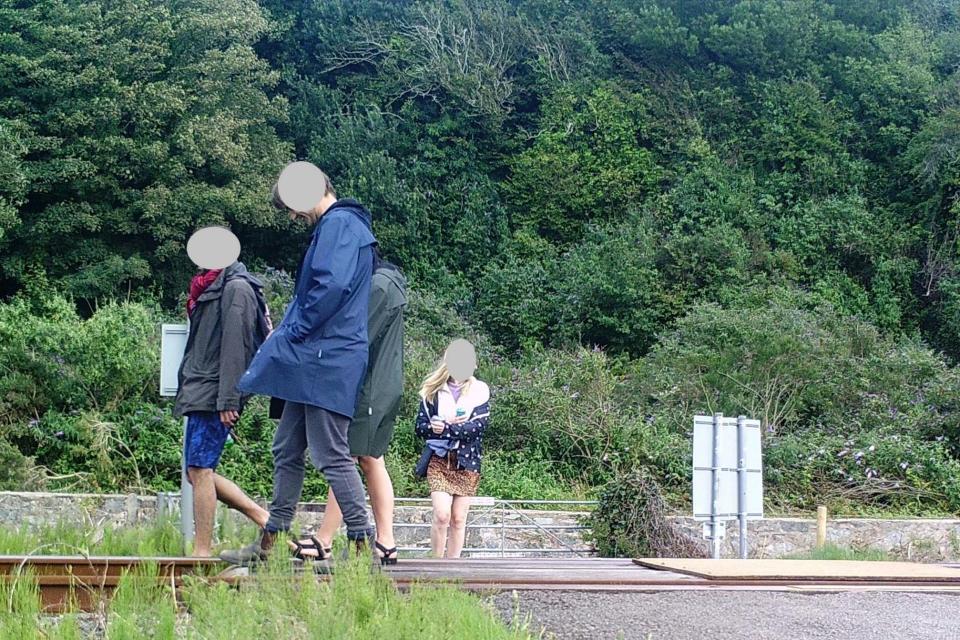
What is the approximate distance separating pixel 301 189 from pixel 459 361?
3.22 meters

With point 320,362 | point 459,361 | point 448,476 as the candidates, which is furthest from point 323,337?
point 448,476

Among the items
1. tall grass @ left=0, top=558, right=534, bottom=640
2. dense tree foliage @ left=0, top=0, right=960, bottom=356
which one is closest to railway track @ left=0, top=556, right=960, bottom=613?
tall grass @ left=0, top=558, right=534, bottom=640

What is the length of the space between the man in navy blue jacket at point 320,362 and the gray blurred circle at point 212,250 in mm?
806

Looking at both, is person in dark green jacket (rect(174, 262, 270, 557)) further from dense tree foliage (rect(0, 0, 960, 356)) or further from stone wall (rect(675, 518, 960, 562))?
dense tree foliage (rect(0, 0, 960, 356))

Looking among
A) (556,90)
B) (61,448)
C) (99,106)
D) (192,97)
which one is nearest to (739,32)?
(556,90)

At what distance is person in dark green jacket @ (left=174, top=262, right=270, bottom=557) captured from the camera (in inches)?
258

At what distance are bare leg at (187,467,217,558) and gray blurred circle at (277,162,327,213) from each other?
5.07ft

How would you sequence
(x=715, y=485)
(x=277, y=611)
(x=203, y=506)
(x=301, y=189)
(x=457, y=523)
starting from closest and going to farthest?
(x=277, y=611), (x=301, y=189), (x=203, y=506), (x=457, y=523), (x=715, y=485)

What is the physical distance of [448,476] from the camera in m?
9.15

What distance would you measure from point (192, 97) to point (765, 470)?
66.9ft

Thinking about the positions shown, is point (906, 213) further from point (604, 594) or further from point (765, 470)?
point (604, 594)

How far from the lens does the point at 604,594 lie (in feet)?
18.4

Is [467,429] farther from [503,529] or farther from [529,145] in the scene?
[529,145]

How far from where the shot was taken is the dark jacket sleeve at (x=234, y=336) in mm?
6523
